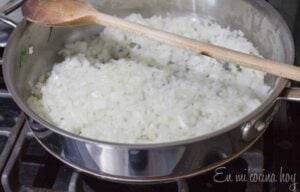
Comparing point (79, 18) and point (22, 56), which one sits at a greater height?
point (79, 18)

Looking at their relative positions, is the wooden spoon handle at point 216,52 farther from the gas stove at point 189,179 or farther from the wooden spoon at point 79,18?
the gas stove at point 189,179

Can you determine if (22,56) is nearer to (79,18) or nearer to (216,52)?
(79,18)

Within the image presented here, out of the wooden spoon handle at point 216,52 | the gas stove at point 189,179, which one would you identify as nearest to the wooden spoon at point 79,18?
the wooden spoon handle at point 216,52

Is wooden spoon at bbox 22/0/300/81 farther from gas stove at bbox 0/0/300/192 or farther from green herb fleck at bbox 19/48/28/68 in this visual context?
gas stove at bbox 0/0/300/192

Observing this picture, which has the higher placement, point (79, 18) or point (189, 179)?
point (79, 18)

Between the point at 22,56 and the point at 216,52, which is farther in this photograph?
the point at 22,56

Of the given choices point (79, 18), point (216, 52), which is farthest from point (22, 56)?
point (216, 52)

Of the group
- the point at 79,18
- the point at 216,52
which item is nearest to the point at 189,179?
the point at 216,52

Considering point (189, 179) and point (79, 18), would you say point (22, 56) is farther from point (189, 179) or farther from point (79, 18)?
point (189, 179)

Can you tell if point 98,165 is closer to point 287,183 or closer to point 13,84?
point 13,84
